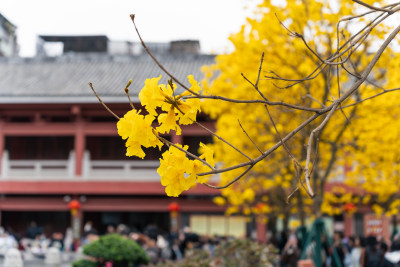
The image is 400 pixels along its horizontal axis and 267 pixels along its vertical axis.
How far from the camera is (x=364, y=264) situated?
31.9 ft

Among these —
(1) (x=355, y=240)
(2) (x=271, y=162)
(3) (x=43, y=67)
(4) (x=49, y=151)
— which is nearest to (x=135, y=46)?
(3) (x=43, y=67)

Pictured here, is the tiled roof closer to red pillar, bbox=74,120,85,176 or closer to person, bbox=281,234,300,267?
red pillar, bbox=74,120,85,176

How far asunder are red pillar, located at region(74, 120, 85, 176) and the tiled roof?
4.12 ft

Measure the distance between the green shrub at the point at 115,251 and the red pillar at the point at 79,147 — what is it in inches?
445

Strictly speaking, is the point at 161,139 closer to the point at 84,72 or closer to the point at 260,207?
the point at 260,207

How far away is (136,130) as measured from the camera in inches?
89.1

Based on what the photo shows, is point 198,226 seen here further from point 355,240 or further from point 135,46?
point 135,46

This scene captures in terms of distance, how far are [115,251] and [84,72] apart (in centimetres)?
1652

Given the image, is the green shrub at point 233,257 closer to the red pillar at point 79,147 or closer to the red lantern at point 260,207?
the red lantern at point 260,207

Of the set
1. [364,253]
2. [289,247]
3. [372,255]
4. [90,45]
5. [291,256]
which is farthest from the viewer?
[90,45]

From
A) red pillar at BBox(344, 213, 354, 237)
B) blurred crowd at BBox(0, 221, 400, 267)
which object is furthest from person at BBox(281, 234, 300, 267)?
red pillar at BBox(344, 213, 354, 237)

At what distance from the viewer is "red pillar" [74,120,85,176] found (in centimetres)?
1986

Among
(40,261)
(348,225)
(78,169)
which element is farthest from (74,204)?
(348,225)

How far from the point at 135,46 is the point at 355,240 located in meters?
18.6
